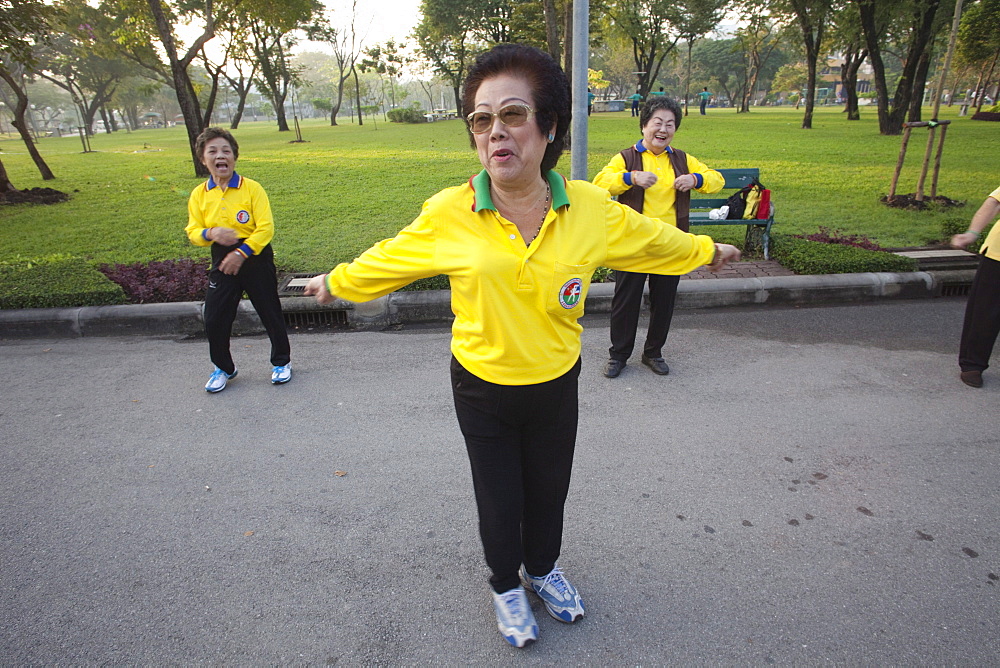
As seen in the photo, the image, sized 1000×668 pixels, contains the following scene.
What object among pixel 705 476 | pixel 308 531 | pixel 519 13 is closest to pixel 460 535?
pixel 308 531

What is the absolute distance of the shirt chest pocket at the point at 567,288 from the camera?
73.5 inches

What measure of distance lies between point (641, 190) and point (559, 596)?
291 cm

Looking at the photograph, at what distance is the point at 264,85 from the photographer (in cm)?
3897

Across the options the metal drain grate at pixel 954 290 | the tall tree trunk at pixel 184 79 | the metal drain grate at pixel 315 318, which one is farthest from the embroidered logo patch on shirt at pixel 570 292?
the tall tree trunk at pixel 184 79

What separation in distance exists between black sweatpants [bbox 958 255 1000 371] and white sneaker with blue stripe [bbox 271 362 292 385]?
16.2ft

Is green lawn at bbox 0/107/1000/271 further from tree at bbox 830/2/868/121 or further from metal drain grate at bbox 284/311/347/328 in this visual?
tree at bbox 830/2/868/121

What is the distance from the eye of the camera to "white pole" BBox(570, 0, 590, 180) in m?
5.97

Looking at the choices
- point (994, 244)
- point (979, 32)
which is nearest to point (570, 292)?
point (994, 244)

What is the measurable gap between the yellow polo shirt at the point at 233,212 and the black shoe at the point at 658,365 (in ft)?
9.67

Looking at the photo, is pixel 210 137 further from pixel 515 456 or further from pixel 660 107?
pixel 515 456

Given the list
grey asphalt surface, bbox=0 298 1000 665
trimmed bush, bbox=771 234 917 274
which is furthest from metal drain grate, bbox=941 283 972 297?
grey asphalt surface, bbox=0 298 1000 665

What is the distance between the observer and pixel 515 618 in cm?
227

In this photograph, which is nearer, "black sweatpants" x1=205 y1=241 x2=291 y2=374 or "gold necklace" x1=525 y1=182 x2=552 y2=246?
"gold necklace" x1=525 y1=182 x2=552 y2=246

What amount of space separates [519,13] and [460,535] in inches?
1384
